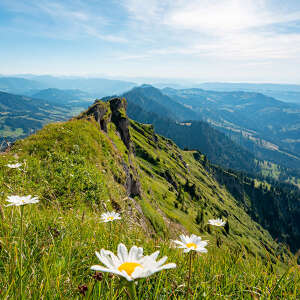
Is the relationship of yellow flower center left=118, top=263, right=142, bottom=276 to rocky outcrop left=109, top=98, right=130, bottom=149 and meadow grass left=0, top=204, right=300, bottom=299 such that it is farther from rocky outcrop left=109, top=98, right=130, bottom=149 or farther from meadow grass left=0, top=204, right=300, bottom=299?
rocky outcrop left=109, top=98, right=130, bottom=149

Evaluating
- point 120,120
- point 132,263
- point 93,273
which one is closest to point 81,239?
point 93,273

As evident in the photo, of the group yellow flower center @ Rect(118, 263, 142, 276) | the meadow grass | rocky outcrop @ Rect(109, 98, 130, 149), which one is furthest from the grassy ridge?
rocky outcrop @ Rect(109, 98, 130, 149)

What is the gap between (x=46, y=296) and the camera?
1783 mm

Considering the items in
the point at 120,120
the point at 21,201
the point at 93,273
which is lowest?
the point at 120,120


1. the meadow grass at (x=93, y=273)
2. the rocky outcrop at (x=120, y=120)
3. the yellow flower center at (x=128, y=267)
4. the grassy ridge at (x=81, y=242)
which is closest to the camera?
the yellow flower center at (x=128, y=267)

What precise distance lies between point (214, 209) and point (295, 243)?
436ft

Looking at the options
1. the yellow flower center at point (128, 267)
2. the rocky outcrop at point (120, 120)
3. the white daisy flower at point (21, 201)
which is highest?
the yellow flower center at point (128, 267)

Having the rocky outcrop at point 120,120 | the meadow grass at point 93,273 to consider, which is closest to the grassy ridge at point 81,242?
the meadow grass at point 93,273

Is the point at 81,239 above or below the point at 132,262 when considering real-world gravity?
below

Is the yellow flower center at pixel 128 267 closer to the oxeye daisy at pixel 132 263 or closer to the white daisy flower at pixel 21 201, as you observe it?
the oxeye daisy at pixel 132 263

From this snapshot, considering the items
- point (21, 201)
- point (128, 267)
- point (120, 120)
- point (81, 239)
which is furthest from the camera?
point (120, 120)

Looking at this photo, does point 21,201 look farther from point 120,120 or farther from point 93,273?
point 120,120

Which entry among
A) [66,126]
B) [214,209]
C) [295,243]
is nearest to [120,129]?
[66,126]

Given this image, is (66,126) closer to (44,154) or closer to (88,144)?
(88,144)
